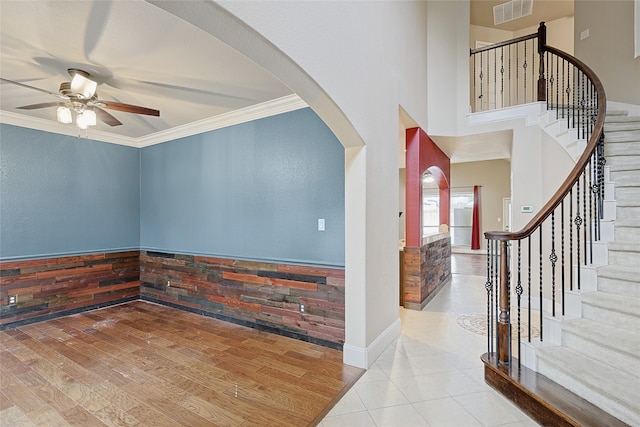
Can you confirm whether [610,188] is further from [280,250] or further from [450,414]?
[280,250]

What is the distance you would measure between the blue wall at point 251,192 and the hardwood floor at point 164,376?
0.97 metres

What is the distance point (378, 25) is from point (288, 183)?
1.76 m

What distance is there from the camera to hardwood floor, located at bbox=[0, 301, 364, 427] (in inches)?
79.7

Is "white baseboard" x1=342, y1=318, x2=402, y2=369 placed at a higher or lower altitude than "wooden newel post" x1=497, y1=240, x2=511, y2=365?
lower

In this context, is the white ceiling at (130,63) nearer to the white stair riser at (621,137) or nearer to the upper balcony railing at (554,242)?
the upper balcony railing at (554,242)

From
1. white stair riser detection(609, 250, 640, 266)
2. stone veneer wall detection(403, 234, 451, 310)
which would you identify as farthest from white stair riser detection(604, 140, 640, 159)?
stone veneer wall detection(403, 234, 451, 310)

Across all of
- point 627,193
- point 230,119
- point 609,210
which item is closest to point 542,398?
point 609,210

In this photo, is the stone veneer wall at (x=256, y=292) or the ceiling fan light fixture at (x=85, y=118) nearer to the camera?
the ceiling fan light fixture at (x=85, y=118)

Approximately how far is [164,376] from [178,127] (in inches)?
127

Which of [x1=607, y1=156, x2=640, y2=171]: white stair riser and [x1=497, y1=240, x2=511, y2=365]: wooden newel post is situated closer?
[x1=497, y1=240, x2=511, y2=365]: wooden newel post

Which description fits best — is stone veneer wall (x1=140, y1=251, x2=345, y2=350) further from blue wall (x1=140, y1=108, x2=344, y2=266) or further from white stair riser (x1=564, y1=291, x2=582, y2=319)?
white stair riser (x1=564, y1=291, x2=582, y2=319)

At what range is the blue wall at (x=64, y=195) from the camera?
379 centimetres

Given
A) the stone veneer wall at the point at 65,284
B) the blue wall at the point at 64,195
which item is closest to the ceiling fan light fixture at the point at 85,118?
the blue wall at the point at 64,195

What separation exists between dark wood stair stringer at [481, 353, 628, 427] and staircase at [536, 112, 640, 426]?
0.06 m
